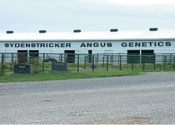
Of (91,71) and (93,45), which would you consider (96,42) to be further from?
(91,71)

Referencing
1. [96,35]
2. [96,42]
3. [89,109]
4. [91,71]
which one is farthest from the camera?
[96,35]

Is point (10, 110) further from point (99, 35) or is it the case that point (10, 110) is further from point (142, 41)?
point (99, 35)

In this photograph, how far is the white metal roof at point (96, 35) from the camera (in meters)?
59.6

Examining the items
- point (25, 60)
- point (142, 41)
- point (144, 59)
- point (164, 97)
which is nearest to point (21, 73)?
point (25, 60)

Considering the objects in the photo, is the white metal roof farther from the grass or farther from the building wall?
the grass

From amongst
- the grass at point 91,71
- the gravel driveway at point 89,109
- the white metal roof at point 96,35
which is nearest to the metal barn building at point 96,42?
the white metal roof at point 96,35

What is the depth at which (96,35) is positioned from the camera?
64000 mm

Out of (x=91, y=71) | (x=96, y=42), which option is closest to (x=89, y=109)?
(x=91, y=71)

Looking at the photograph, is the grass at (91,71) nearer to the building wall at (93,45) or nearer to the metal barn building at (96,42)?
the building wall at (93,45)

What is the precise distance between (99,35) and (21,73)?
121 ft

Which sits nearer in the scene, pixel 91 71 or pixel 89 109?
pixel 89 109

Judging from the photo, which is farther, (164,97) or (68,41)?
(68,41)

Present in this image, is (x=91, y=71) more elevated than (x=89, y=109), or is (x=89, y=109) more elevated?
(x=89, y=109)

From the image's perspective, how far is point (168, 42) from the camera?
5712 centimetres
